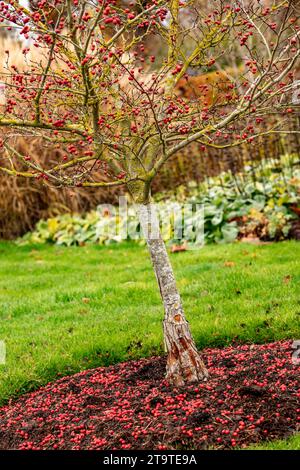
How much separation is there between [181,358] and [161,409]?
0.52 metres

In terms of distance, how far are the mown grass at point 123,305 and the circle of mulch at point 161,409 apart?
44cm

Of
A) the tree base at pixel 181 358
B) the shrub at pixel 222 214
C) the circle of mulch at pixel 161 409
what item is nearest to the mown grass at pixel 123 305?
the circle of mulch at pixel 161 409

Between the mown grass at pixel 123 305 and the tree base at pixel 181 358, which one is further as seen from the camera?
the mown grass at pixel 123 305

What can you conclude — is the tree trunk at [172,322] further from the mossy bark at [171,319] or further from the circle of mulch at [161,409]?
Answer: the circle of mulch at [161,409]

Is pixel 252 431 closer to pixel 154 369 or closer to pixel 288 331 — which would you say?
pixel 154 369

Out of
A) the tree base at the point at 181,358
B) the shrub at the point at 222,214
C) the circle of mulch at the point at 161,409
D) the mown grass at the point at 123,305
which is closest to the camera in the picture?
the circle of mulch at the point at 161,409

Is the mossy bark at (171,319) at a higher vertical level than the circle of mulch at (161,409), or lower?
higher

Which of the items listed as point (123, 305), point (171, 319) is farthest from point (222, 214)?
point (171, 319)

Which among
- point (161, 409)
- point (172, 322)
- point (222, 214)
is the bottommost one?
point (161, 409)

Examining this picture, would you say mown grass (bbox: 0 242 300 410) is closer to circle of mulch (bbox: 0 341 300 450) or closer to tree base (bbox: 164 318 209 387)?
circle of mulch (bbox: 0 341 300 450)

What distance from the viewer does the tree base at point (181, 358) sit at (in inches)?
178

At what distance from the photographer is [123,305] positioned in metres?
6.80

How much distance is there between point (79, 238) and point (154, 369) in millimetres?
6345

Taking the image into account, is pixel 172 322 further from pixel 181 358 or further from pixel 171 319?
pixel 181 358
